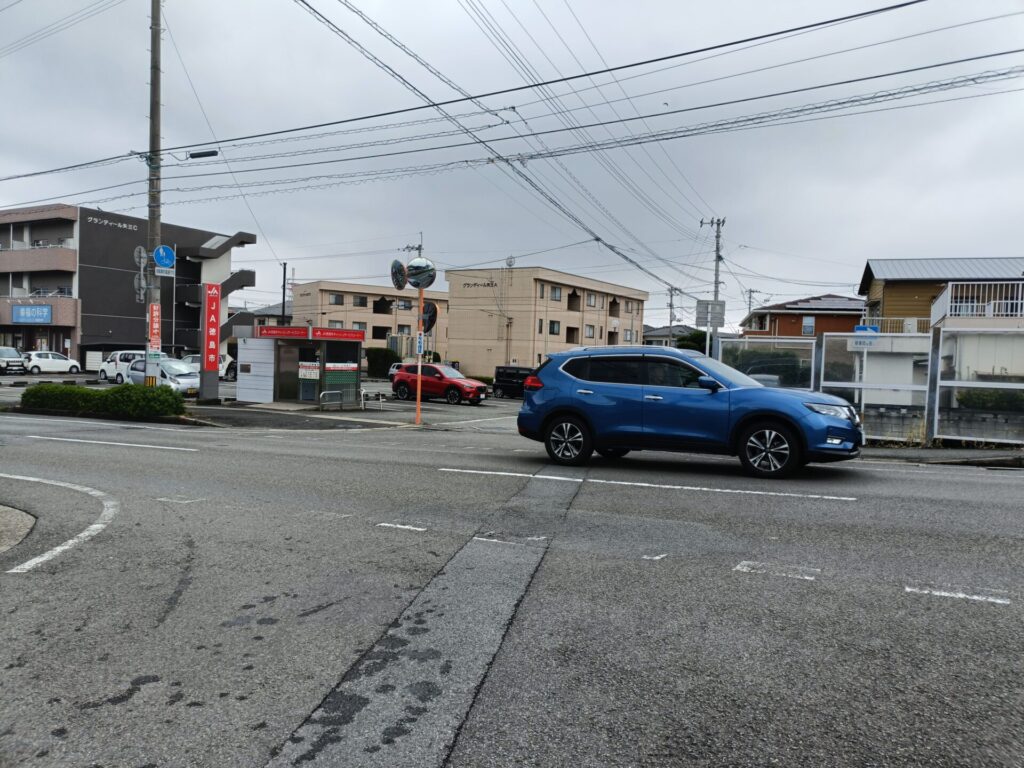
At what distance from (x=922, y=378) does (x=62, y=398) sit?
70.0 ft

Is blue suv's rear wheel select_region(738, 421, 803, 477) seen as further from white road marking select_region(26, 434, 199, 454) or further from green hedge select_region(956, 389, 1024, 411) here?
white road marking select_region(26, 434, 199, 454)

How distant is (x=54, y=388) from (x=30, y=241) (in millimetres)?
39755

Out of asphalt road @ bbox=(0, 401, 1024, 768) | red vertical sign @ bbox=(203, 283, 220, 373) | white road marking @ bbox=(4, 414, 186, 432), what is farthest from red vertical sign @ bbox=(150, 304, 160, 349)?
asphalt road @ bbox=(0, 401, 1024, 768)

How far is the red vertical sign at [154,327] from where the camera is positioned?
19.7 metres

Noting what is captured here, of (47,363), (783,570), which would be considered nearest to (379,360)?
(47,363)

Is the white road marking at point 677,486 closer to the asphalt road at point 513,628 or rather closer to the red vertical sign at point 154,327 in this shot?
the asphalt road at point 513,628

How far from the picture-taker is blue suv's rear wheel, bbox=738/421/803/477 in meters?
9.03

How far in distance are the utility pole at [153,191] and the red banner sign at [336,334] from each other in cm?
454

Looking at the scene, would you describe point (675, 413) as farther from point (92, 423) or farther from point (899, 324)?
point (899, 324)

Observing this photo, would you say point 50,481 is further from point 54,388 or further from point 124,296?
point 124,296

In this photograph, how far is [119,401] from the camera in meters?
18.7

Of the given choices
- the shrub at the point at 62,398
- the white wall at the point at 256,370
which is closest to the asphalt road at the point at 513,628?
the shrub at the point at 62,398

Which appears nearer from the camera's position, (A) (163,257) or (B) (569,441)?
(B) (569,441)

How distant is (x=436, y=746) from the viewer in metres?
2.81
